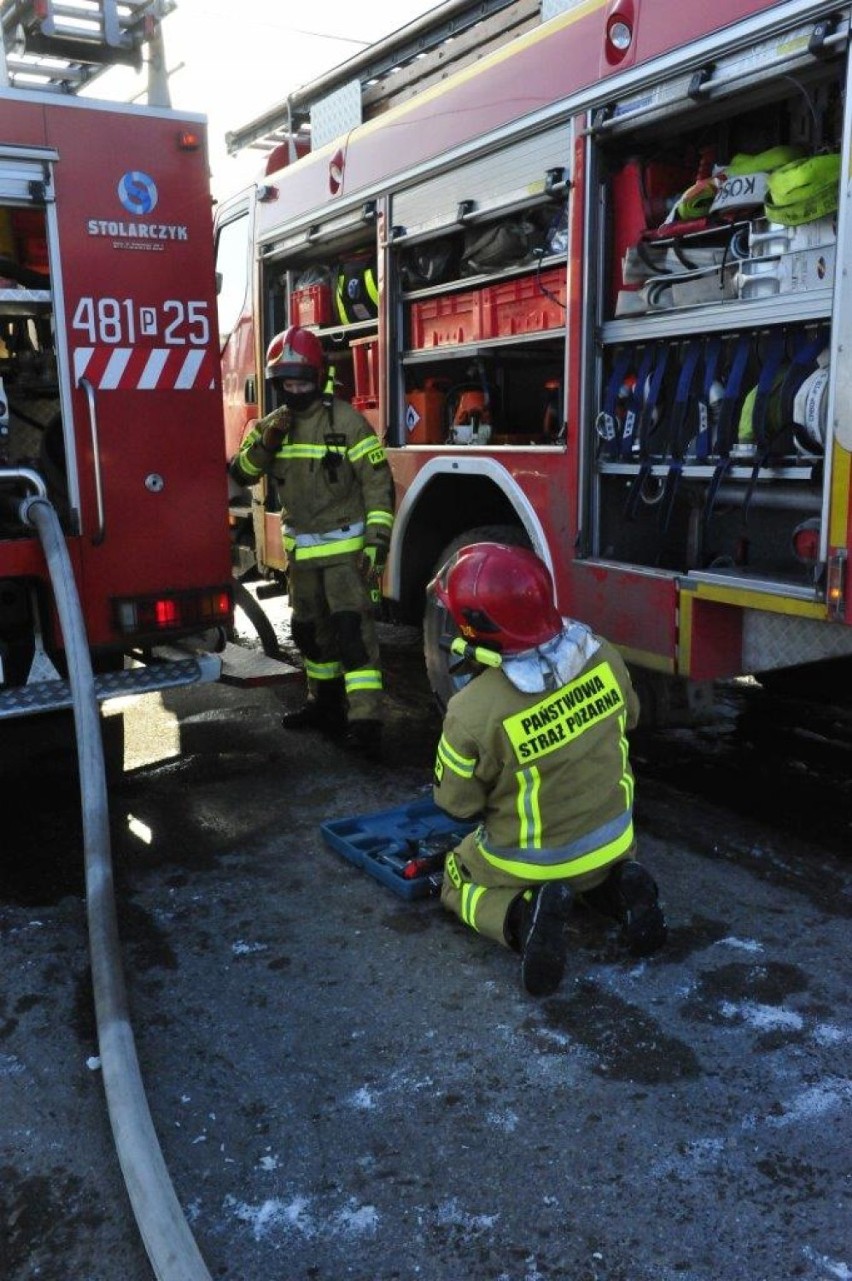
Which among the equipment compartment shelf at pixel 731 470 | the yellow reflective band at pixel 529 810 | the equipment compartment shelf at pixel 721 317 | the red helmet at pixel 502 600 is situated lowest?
the yellow reflective band at pixel 529 810

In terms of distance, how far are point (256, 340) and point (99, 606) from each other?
299 cm

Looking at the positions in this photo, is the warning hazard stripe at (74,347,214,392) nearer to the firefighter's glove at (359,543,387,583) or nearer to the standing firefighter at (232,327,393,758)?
the standing firefighter at (232,327,393,758)

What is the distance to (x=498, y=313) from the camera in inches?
180

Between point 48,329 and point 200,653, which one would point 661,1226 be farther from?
point 48,329

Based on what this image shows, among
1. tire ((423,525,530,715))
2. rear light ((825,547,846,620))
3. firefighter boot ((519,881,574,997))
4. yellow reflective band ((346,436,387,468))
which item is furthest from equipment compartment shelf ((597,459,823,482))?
firefighter boot ((519,881,574,997))

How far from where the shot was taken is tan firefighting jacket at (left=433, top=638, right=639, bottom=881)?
288 cm

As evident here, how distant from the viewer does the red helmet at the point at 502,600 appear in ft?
9.35

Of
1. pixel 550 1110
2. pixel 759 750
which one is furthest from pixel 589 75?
pixel 550 1110

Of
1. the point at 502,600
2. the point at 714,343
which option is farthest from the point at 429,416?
the point at 502,600

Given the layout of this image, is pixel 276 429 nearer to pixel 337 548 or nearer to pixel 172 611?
pixel 337 548

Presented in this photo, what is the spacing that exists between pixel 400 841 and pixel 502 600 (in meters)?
1.24

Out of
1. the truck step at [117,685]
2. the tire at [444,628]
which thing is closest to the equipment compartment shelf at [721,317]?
the tire at [444,628]

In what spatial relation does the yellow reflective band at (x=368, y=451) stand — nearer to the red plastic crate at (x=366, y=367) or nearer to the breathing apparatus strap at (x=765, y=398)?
the red plastic crate at (x=366, y=367)

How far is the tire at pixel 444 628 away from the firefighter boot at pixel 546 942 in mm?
1937
